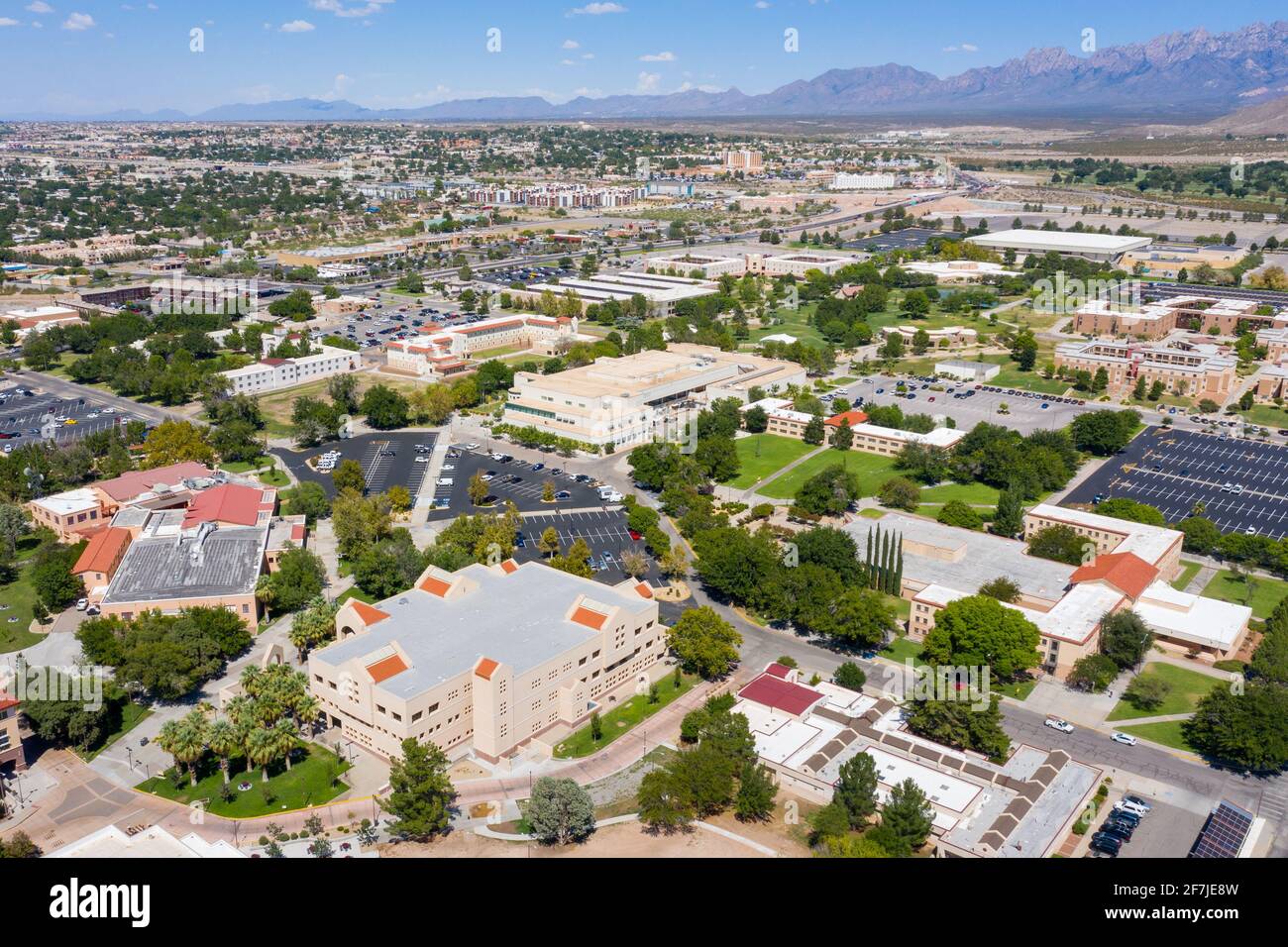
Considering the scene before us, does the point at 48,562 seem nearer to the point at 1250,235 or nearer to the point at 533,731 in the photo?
the point at 533,731

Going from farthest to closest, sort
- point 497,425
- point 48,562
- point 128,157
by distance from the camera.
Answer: point 128,157, point 497,425, point 48,562

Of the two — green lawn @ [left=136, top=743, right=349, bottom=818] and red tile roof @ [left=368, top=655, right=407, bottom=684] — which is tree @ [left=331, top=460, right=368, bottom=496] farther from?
green lawn @ [left=136, top=743, right=349, bottom=818]

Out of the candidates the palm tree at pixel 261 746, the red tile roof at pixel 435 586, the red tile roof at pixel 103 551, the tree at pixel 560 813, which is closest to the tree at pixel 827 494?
the red tile roof at pixel 435 586

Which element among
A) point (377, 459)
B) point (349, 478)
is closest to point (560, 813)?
point (349, 478)
